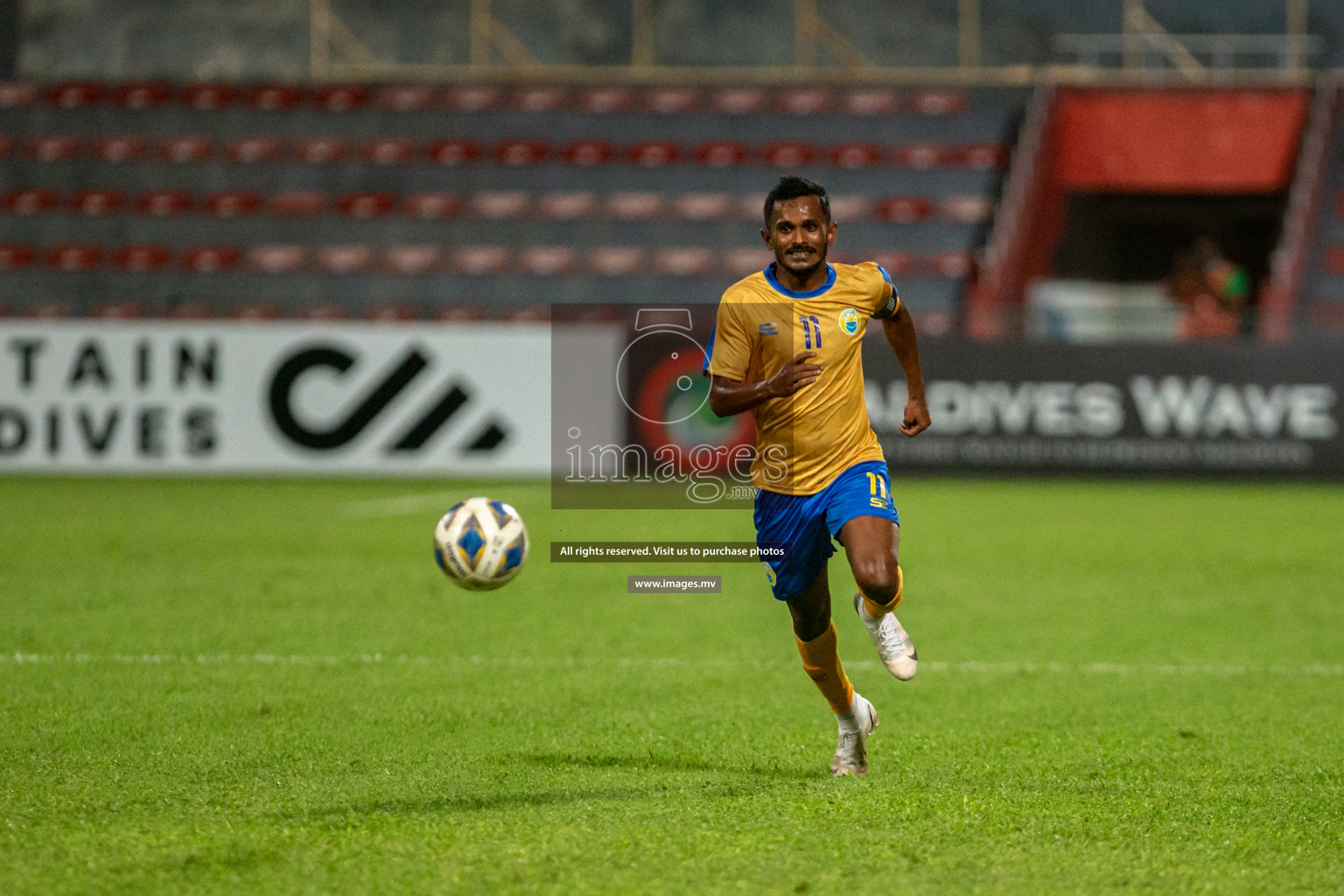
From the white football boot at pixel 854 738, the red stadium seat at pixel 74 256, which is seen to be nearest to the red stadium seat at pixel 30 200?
the red stadium seat at pixel 74 256

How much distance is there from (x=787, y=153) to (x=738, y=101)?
1.25m

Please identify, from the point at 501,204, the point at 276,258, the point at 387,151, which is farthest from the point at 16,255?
the point at 501,204

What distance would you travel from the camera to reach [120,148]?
23594 millimetres

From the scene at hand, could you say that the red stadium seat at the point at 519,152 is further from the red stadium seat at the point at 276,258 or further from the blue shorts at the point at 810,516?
the blue shorts at the point at 810,516

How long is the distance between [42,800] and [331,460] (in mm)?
12837

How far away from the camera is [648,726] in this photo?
634 centimetres

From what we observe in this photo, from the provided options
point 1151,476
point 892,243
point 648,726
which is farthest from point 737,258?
point 648,726

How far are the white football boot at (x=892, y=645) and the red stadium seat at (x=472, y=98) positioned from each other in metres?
19.8

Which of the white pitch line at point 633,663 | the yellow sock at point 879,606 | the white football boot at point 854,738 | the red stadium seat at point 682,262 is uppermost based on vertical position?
the red stadium seat at point 682,262

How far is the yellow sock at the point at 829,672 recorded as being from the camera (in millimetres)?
5598

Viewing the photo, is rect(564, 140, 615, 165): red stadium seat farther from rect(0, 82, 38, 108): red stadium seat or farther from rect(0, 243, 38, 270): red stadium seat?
rect(0, 82, 38, 108): red stadium seat

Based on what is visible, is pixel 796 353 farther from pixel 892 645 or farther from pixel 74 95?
pixel 74 95

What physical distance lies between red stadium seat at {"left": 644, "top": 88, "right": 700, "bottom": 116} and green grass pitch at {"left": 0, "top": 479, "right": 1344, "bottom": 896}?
13.1m

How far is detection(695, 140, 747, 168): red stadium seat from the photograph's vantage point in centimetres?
2392
